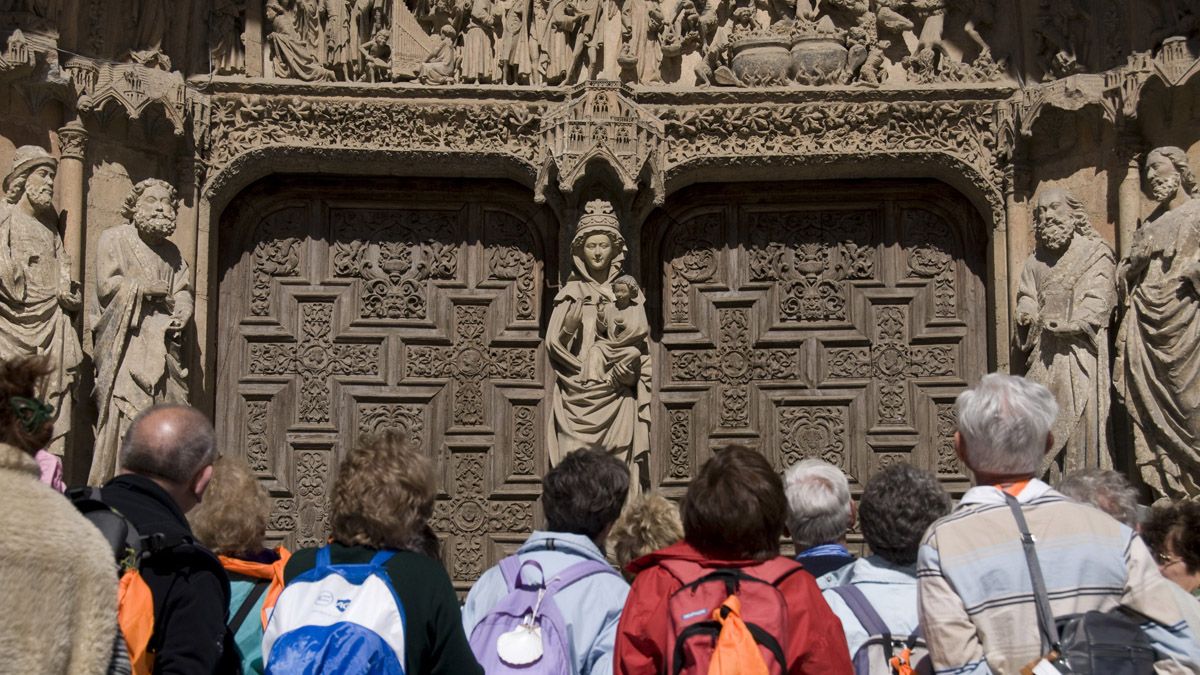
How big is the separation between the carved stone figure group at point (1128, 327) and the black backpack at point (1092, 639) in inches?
202

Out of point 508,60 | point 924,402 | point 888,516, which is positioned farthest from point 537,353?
point 888,516

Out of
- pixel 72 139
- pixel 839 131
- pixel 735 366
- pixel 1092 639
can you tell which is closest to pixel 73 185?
pixel 72 139

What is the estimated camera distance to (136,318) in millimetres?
8305

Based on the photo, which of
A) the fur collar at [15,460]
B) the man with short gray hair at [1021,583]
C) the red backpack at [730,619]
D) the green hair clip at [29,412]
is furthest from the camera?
the red backpack at [730,619]

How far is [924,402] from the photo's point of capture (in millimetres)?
9344

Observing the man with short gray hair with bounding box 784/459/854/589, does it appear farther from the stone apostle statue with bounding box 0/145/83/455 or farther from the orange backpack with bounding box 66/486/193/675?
the stone apostle statue with bounding box 0/145/83/455

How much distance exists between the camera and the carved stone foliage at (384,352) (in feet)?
30.5

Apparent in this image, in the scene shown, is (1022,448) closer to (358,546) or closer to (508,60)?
(358,546)

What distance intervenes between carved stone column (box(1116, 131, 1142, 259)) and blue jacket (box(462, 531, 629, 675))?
17.9 ft

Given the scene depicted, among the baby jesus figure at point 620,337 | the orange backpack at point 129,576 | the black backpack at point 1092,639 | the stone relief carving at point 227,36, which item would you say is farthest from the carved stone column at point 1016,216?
the orange backpack at point 129,576

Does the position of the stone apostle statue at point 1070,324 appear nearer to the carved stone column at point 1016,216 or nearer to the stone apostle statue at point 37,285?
the carved stone column at point 1016,216

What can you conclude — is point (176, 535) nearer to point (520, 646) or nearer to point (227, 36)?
point (520, 646)

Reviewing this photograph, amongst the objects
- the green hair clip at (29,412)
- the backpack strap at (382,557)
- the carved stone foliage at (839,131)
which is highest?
the carved stone foliage at (839,131)

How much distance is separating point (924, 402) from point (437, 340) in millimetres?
3192
